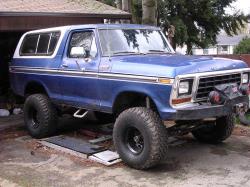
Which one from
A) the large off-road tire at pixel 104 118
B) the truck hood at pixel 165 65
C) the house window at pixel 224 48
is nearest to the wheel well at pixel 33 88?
the large off-road tire at pixel 104 118

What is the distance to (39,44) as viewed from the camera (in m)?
8.77

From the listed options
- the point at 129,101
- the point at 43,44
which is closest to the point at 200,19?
the point at 43,44

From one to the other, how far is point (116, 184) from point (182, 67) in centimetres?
182

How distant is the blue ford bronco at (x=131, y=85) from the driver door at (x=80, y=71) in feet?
0.05

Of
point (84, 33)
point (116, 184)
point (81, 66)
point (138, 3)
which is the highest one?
point (138, 3)

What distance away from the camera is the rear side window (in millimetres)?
8367

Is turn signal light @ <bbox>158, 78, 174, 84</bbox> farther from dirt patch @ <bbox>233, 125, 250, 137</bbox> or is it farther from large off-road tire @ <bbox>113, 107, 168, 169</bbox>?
dirt patch @ <bbox>233, 125, 250, 137</bbox>

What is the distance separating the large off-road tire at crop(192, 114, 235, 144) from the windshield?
149cm

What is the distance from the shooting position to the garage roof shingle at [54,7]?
10375 millimetres

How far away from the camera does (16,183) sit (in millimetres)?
6117

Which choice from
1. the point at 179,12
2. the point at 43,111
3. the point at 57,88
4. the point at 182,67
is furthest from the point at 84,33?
the point at 179,12

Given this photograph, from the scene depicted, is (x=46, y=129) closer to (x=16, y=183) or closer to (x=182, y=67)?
(x=16, y=183)

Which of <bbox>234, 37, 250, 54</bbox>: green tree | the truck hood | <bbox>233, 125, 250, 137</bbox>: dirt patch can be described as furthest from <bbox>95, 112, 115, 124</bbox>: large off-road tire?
<bbox>234, 37, 250, 54</bbox>: green tree

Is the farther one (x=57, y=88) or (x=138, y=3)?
(x=138, y=3)
